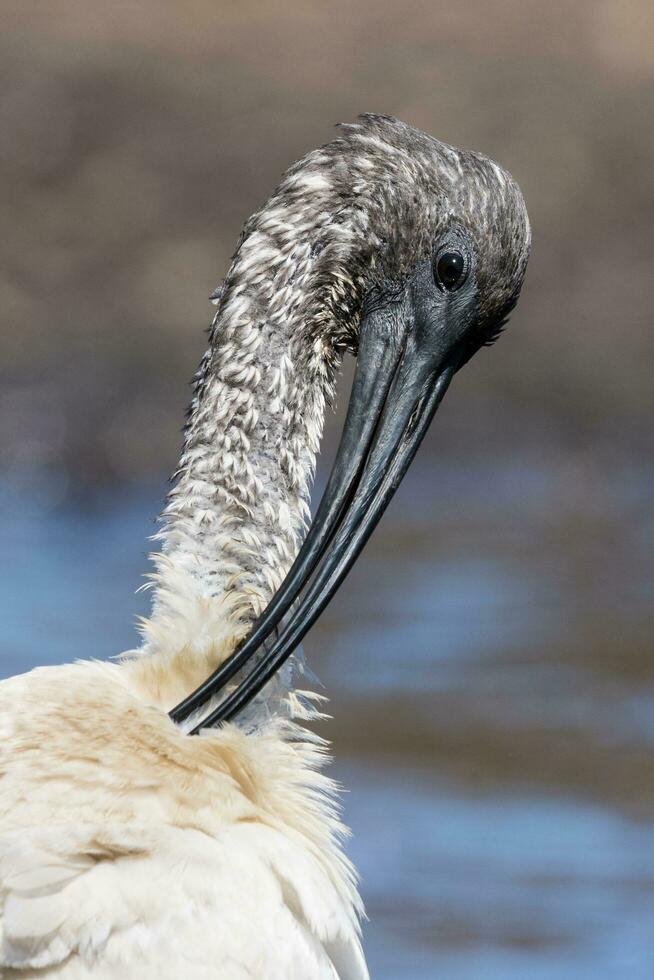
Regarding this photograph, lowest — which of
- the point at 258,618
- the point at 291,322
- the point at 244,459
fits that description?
the point at 258,618

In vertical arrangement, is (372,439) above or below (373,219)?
below

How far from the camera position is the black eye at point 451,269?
3.09 meters

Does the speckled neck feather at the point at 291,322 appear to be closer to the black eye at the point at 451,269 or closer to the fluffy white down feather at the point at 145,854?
the black eye at the point at 451,269

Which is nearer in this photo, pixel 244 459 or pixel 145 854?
pixel 145 854

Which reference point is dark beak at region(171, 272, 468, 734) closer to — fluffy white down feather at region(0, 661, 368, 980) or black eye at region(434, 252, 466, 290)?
black eye at region(434, 252, 466, 290)

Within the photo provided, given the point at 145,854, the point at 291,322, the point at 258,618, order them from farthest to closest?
the point at 291,322, the point at 258,618, the point at 145,854

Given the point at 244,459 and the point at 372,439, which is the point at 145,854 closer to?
the point at 244,459

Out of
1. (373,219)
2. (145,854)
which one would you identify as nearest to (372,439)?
(373,219)

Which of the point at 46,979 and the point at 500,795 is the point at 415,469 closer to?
the point at 500,795

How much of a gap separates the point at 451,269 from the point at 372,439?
13.9 inches

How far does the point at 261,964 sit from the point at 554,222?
665 centimetres

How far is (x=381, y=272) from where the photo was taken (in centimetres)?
312

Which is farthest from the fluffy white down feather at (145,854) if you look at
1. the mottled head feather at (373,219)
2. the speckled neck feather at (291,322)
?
the mottled head feather at (373,219)

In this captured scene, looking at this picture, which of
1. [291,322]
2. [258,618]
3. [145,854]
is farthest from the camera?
[291,322]
